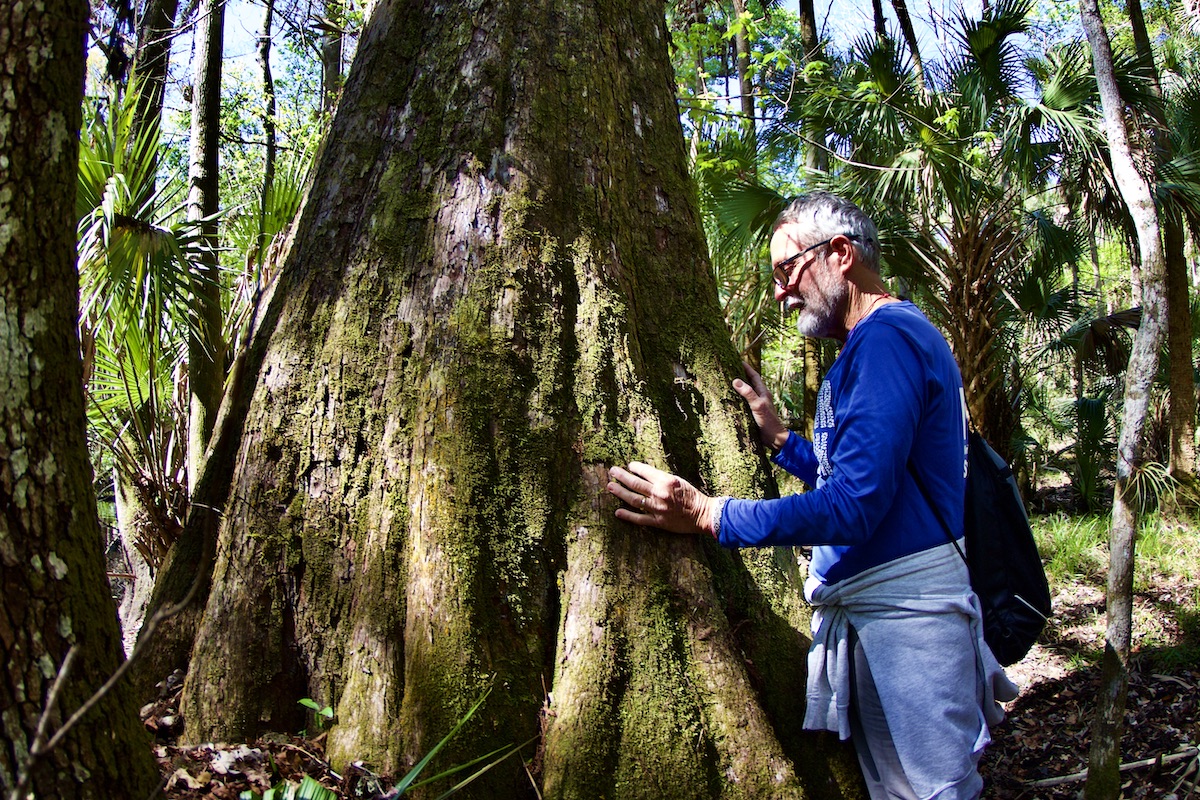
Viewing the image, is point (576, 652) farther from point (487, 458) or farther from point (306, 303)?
point (306, 303)

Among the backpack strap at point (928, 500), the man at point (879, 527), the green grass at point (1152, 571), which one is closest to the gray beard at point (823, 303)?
the man at point (879, 527)

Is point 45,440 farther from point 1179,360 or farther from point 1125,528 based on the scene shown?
point 1179,360

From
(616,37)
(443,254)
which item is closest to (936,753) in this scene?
(443,254)

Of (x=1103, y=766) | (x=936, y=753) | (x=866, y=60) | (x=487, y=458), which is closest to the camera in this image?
(x=936, y=753)

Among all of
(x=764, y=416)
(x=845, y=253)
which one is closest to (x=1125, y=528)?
(x=764, y=416)

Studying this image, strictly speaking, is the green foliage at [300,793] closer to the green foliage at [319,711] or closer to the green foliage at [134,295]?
the green foliage at [319,711]

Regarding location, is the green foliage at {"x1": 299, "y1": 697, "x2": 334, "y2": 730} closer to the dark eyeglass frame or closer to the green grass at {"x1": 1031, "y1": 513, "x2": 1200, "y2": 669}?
the dark eyeglass frame

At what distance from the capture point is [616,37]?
2852mm

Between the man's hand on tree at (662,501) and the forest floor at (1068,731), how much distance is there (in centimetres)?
98

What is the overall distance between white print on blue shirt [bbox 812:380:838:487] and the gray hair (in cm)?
39

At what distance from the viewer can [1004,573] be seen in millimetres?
2312

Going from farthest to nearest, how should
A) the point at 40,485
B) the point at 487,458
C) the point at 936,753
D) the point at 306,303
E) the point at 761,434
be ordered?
the point at 761,434
the point at 306,303
the point at 487,458
the point at 936,753
the point at 40,485

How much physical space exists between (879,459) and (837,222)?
2.45ft

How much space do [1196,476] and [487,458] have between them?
995 cm
